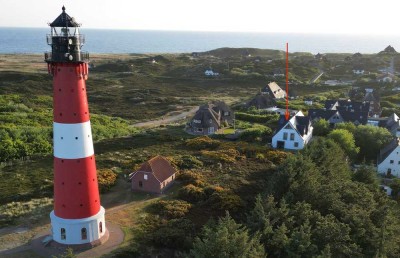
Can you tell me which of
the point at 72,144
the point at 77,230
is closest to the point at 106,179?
the point at 77,230

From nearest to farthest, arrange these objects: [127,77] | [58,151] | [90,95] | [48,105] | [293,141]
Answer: [58,151] → [293,141] → [48,105] → [90,95] → [127,77]

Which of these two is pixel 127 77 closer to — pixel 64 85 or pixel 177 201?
pixel 177 201

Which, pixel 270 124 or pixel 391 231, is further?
pixel 270 124

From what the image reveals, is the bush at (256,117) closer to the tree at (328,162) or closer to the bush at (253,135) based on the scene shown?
the bush at (253,135)

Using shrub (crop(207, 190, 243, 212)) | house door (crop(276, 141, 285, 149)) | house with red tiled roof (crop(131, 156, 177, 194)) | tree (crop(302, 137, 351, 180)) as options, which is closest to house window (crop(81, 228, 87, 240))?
house with red tiled roof (crop(131, 156, 177, 194))

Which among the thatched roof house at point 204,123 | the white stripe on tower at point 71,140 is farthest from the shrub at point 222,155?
the white stripe on tower at point 71,140

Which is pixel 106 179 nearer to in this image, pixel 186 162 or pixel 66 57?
pixel 186 162

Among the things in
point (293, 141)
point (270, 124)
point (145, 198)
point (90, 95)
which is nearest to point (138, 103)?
point (90, 95)
